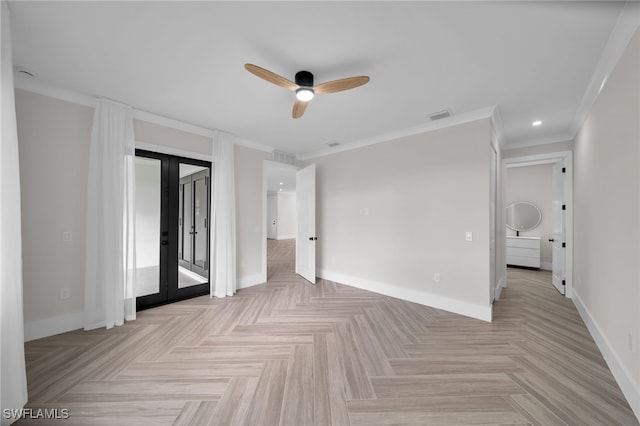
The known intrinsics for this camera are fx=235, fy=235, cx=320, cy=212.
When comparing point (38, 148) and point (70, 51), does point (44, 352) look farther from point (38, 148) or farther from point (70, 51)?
point (70, 51)

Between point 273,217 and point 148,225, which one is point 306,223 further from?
point 273,217

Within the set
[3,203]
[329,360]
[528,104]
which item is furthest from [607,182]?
[3,203]

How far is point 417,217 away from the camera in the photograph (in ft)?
12.7

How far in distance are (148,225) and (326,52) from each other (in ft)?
11.4

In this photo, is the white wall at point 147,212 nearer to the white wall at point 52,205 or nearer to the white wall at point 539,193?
the white wall at point 52,205

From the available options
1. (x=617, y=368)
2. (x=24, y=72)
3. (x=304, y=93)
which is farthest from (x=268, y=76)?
(x=617, y=368)

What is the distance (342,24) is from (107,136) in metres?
3.17

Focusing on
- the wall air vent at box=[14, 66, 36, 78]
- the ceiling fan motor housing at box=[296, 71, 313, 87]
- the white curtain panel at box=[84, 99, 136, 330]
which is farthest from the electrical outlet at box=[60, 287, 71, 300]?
the ceiling fan motor housing at box=[296, 71, 313, 87]

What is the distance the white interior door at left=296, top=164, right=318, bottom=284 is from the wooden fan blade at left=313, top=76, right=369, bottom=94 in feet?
8.56

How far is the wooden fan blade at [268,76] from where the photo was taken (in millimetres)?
1914

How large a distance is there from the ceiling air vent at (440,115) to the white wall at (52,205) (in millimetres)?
4587

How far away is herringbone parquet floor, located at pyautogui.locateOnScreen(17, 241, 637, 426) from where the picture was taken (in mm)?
1703

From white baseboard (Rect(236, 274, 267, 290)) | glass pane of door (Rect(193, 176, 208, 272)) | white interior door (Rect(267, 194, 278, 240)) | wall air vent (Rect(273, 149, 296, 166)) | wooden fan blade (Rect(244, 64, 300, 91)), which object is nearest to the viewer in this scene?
wooden fan blade (Rect(244, 64, 300, 91))

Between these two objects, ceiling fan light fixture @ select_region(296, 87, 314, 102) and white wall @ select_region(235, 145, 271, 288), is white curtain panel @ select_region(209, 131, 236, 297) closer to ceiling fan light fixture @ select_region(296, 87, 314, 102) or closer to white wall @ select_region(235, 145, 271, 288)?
white wall @ select_region(235, 145, 271, 288)
